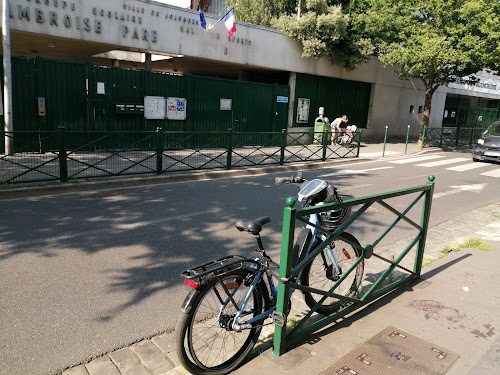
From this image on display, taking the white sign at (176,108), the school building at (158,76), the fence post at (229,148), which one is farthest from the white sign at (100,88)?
the fence post at (229,148)

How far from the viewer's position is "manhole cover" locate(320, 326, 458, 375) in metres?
3.07

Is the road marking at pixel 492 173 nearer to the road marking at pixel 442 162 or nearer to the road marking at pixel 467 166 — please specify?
the road marking at pixel 467 166

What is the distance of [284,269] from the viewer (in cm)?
302

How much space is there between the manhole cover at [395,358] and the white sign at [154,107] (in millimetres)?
12743

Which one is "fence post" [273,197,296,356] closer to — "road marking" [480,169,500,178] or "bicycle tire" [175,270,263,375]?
"bicycle tire" [175,270,263,375]

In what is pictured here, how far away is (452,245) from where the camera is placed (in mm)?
6266

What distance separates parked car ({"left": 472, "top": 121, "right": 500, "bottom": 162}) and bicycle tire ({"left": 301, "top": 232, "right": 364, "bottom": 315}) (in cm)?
1470

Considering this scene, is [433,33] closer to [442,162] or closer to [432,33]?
[432,33]

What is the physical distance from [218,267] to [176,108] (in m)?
13.3

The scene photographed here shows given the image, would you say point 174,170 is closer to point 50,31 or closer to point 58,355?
point 50,31

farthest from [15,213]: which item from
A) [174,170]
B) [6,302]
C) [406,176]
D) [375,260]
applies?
[406,176]

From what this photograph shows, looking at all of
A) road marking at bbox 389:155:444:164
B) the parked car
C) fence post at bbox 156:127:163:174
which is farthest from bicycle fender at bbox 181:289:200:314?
the parked car

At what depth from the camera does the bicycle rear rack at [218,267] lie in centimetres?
275

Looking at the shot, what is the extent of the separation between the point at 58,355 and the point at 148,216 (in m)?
3.95
